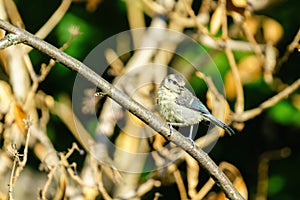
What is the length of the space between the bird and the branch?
1.72 ft

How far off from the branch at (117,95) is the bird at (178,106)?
0.52 m

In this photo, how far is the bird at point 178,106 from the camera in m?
2.39

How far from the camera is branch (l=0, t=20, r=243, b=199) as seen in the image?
5.26 feet

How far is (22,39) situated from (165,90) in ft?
3.03

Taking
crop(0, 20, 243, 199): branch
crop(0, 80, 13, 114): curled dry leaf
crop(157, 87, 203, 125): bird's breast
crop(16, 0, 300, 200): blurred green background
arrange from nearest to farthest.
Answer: crop(0, 20, 243, 199): branch
crop(157, 87, 203, 125): bird's breast
crop(0, 80, 13, 114): curled dry leaf
crop(16, 0, 300, 200): blurred green background

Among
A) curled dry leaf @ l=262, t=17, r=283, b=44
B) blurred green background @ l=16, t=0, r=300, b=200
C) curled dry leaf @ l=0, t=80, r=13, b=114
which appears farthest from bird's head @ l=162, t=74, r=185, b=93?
blurred green background @ l=16, t=0, r=300, b=200

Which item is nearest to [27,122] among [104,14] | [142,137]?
[142,137]

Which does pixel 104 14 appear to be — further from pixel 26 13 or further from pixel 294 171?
pixel 294 171

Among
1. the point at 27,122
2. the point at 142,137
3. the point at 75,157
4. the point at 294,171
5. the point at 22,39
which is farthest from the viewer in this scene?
the point at 294,171

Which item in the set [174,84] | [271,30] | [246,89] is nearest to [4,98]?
[174,84]

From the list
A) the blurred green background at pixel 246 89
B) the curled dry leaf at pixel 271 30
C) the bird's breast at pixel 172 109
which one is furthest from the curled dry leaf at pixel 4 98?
the curled dry leaf at pixel 271 30

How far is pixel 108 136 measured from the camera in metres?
3.18

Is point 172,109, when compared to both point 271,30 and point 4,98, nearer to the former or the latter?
point 4,98

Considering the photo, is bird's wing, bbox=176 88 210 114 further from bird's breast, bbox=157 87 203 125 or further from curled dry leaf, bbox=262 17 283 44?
curled dry leaf, bbox=262 17 283 44
